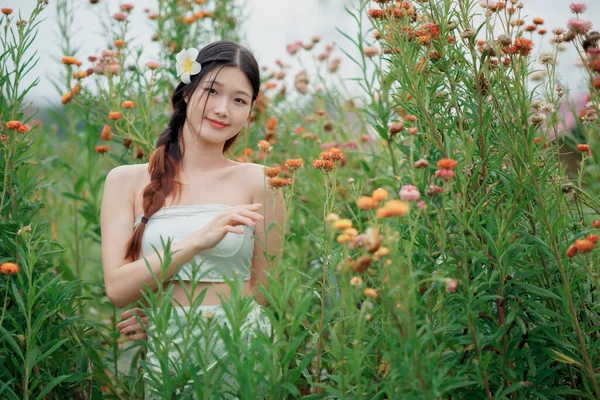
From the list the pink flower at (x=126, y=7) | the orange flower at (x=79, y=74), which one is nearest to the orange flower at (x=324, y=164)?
the orange flower at (x=79, y=74)

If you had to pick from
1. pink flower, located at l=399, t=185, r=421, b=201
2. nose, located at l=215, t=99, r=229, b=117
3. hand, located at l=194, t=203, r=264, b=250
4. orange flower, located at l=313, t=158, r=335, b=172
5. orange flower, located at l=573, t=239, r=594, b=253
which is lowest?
hand, located at l=194, t=203, r=264, b=250

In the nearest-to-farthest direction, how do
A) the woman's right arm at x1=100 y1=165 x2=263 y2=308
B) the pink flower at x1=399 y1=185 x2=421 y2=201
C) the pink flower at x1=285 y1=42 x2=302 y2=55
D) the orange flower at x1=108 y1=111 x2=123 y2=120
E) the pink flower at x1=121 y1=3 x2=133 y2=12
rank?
the pink flower at x1=399 y1=185 x2=421 y2=201, the woman's right arm at x1=100 y1=165 x2=263 y2=308, the orange flower at x1=108 y1=111 x2=123 y2=120, the pink flower at x1=121 y1=3 x2=133 y2=12, the pink flower at x1=285 y1=42 x2=302 y2=55

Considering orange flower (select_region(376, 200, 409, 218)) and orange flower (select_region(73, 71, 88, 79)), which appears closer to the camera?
orange flower (select_region(376, 200, 409, 218))

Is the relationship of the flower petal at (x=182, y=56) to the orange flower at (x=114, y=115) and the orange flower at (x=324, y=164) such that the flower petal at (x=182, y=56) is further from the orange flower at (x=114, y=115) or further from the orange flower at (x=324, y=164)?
the orange flower at (x=324, y=164)

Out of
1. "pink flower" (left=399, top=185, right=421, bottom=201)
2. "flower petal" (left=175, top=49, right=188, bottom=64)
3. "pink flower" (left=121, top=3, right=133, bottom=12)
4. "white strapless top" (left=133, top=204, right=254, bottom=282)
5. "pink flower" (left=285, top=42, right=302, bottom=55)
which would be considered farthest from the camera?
"pink flower" (left=285, top=42, right=302, bottom=55)

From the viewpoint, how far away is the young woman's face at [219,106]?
6.68 ft

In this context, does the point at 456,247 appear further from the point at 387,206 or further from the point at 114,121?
the point at 114,121

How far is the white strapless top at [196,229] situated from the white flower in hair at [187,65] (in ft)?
1.52

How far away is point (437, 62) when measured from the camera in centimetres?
177

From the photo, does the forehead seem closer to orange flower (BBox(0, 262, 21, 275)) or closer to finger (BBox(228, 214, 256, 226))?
finger (BBox(228, 214, 256, 226))

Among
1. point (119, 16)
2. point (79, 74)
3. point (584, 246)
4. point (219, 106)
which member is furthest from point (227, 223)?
point (119, 16)


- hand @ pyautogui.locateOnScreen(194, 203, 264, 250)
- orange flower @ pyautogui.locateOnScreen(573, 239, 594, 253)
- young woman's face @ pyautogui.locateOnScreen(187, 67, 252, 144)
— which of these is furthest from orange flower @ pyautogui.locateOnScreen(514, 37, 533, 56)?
young woman's face @ pyautogui.locateOnScreen(187, 67, 252, 144)

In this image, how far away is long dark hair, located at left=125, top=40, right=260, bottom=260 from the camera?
2.00m

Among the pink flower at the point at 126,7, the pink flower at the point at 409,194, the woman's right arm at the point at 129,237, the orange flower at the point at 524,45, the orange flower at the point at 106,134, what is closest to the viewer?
the pink flower at the point at 409,194
